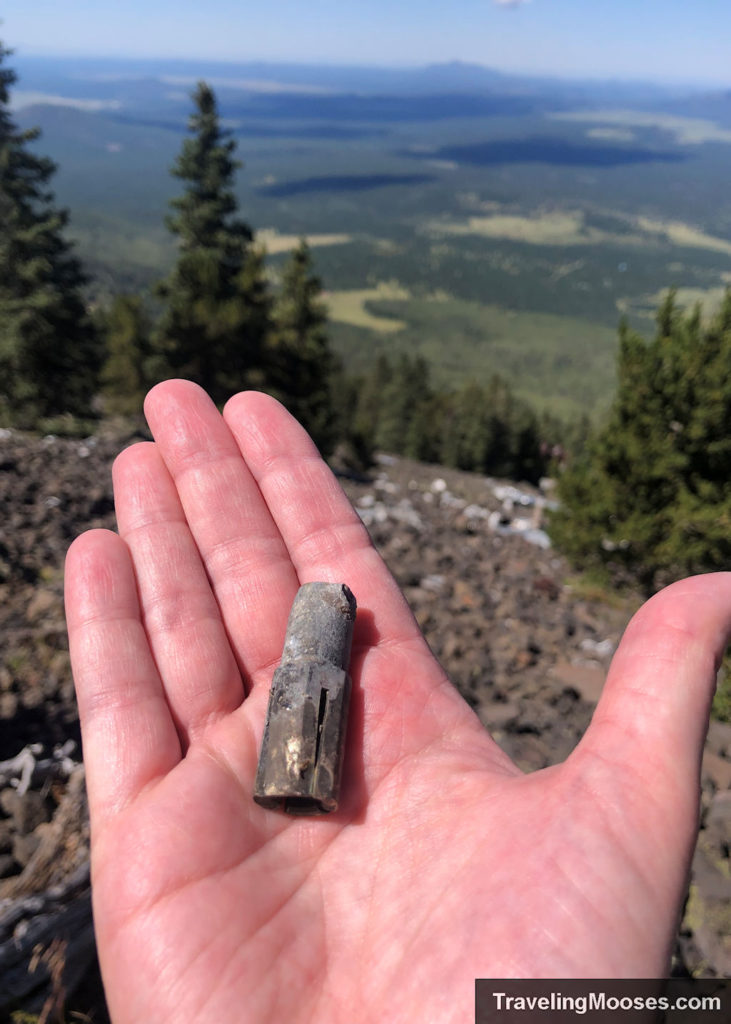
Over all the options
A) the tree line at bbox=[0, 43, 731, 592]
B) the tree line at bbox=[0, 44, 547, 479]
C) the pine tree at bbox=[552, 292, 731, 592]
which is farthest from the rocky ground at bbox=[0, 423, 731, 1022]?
the tree line at bbox=[0, 44, 547, 479]

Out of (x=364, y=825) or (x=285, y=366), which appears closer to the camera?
(x=364, y=825)

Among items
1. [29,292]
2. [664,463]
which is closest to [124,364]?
[29,292]

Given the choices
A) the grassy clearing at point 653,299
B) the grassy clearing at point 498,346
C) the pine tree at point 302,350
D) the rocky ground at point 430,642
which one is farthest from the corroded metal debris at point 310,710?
the grassy clearing at point 653,299

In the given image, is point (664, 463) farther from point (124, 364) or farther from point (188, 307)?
point (124, 364)

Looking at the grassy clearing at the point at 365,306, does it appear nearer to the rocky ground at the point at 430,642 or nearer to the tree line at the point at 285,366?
the tree line at the point at 285,366

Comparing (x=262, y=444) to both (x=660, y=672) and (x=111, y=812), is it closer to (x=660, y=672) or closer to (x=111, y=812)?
(x=111, y=812)

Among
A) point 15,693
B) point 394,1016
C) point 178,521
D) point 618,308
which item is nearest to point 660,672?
point 394,1016
